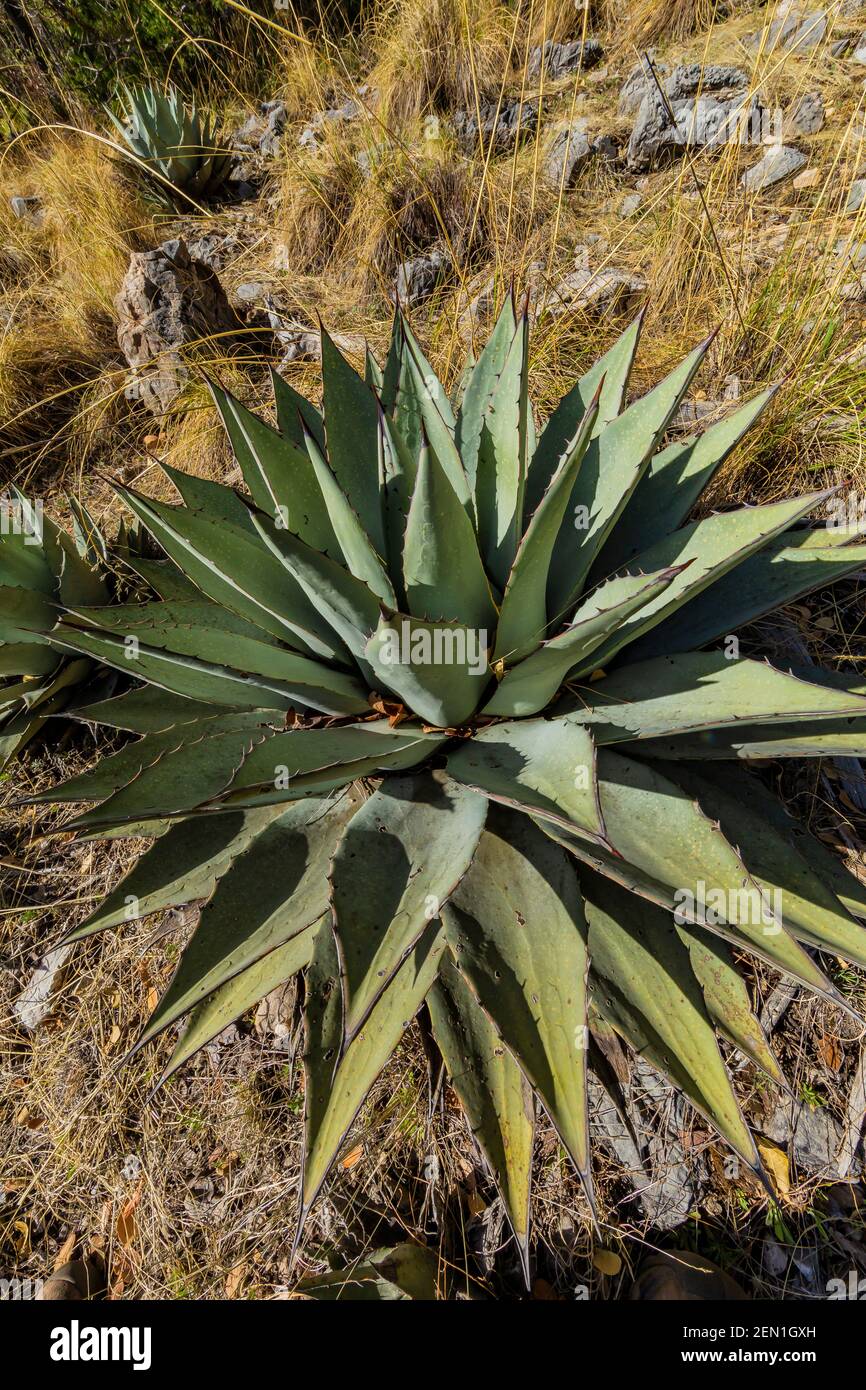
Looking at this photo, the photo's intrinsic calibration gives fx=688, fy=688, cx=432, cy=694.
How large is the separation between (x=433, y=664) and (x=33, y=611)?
1.62 meters

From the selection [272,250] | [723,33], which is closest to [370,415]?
[272,250]

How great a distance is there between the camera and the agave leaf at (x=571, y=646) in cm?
112

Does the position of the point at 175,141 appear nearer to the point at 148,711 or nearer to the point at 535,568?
the point at 148,711

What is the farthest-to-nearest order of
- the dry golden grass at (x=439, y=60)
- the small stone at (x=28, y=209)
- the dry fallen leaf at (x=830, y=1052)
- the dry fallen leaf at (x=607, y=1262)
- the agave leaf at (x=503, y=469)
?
the small stone at (x=28, y=209)
the dry golden grass at (x=439, y=60)
the dry fallen leaf at (x=830, y=1052)
the dry fallen leaf at (x=607, y=1262)
the agave leaf at (x=503, y=469)

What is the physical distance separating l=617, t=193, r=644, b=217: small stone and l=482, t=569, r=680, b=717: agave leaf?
2.90 m

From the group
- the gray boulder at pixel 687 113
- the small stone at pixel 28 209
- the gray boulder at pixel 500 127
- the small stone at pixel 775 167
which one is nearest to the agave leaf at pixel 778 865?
the small stone at pixel 775 167

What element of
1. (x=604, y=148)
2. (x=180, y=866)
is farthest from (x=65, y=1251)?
(x=604, y=148)

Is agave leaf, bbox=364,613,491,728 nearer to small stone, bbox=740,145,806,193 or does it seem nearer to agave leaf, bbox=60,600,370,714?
agave leaf, bbox=60,600,370,714

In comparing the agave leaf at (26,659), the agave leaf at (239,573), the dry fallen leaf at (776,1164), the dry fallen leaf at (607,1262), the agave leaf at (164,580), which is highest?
the agave leaf at (164,580)

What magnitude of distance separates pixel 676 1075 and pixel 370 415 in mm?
1545

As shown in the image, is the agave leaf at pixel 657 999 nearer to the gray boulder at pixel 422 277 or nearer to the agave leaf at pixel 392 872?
the agave leaf at pixel 392 872

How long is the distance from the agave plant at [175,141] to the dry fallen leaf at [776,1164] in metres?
5.66

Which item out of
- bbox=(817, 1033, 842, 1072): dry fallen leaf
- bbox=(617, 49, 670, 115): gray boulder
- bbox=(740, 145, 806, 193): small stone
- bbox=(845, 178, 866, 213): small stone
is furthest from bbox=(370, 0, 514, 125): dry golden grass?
bbox=(817, 1033, 842, 1072): dry fallen leaf

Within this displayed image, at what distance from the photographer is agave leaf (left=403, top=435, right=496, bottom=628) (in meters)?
1.15
